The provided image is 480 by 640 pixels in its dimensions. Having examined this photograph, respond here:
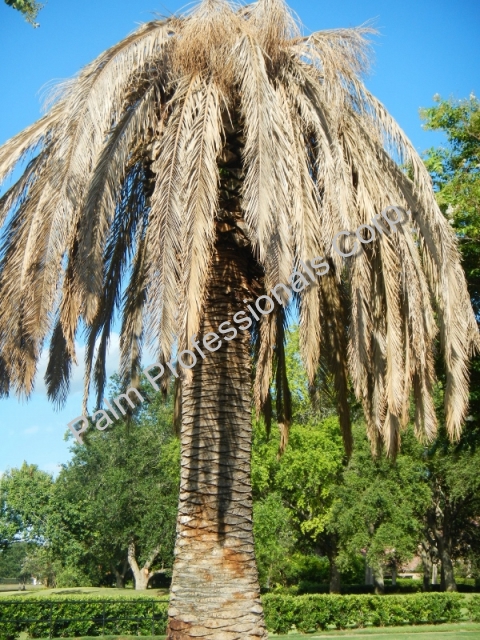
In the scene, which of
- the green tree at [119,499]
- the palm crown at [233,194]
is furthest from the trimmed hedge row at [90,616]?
the green tree at [119,499]

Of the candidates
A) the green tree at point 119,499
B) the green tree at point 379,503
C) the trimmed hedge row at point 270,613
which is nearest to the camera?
the trimmed hedge row at point 270,613

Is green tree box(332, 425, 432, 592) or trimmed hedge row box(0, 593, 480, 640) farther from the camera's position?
green tree box(332, 425, 432, 592)

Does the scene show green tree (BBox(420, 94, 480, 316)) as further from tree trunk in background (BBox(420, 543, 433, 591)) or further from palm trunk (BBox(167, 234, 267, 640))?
tree trunk in background (BBox(420, 543, 433, 591))

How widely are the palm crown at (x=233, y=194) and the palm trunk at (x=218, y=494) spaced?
0.42 metres

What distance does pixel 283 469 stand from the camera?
105ft

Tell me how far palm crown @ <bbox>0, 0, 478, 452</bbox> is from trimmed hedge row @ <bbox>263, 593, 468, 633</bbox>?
16807mm

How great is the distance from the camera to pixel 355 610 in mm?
24109

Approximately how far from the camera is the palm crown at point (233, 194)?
6535 millimetres

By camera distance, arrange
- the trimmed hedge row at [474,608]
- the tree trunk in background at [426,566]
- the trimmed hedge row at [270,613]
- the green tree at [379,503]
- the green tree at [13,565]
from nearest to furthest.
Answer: the trimmed hedge row at [270,613] → the trimmed hedge row at [474,608] → the green tree at [379,503] → the tree trunk in background at [426,566] → the green tree at [13,565]

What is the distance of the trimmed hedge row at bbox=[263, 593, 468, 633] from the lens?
74.5ft

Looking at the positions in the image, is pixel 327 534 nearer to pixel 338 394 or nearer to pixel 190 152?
pixel 338 394

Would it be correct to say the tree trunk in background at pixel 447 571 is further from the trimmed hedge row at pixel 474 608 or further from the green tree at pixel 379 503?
the trimmed hedge row at pixel 474 608

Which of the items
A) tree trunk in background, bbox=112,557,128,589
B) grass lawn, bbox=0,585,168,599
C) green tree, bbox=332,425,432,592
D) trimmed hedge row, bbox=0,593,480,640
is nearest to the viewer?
trimmed hedge row, bbox=0,593,480,640

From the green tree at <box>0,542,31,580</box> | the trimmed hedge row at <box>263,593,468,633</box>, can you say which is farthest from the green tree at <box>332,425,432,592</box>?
the green tree at <box>0,542,31,580</box>
